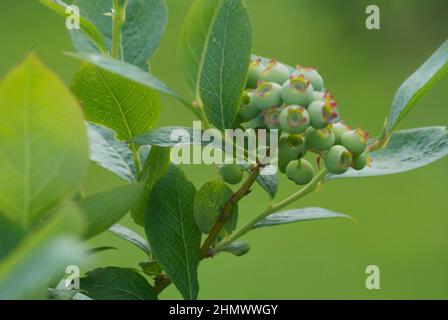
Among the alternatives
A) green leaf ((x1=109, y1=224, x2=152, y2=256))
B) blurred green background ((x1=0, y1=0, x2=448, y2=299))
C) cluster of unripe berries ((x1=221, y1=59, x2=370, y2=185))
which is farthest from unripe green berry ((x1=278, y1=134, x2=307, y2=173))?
blurred green background ((x1=0, y1=0, x2=448, y2=299))

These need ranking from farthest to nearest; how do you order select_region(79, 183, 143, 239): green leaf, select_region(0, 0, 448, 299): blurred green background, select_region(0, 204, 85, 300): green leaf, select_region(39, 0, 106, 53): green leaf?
select_region(0, 0, 448, 299): blurred green background → select_region(39, 0, 106, 53): green leaf → select_region(79, 183, 143, 239): green leaf → select_region(0, 204, 85, 300): green leaf

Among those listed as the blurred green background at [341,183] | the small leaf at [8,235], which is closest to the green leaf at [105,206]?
the small leaf at [8,235]

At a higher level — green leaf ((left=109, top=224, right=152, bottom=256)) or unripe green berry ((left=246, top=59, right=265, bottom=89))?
unripe green berry ((left=246, top=59, right=265, bottom=89))

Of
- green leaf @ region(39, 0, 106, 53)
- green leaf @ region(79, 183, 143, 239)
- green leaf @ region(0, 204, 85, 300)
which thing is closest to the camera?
green leaf @ region(0, 204, 85, 300)

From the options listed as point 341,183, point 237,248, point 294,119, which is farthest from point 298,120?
point 341,183

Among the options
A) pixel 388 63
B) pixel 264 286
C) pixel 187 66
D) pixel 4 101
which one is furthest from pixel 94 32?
pixel 388 63

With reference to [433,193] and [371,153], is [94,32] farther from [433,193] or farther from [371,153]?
[433,193]

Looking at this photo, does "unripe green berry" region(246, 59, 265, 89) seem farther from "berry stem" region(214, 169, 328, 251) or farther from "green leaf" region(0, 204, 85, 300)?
"green leaf" region(0, 204, 85, 300)
